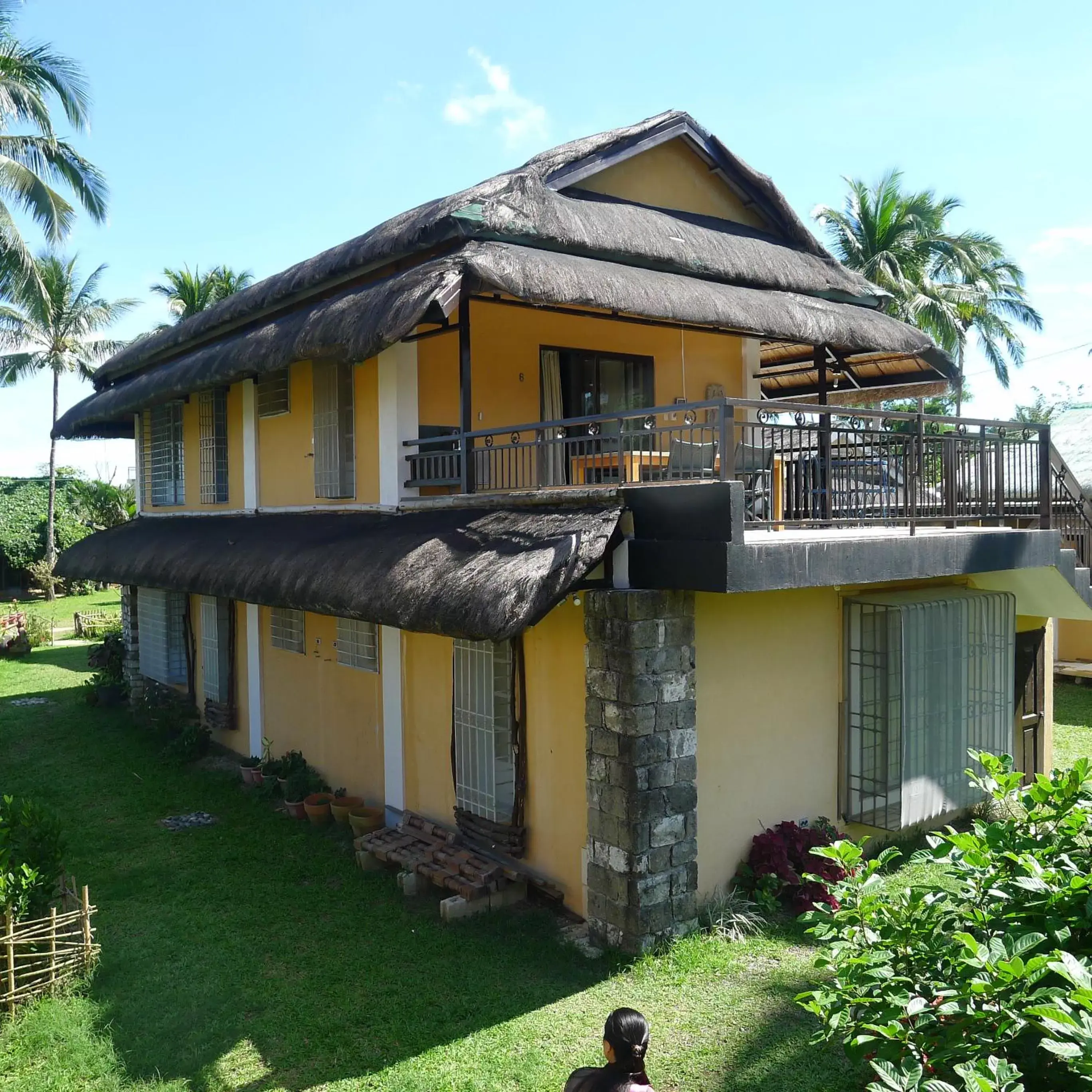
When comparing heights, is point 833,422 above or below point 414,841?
above

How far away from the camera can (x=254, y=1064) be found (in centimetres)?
561

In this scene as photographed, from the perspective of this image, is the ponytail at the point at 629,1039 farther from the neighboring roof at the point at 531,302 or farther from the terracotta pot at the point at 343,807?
the terracotta pot at the point at 343,807

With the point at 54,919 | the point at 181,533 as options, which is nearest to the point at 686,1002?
the point at 54,919

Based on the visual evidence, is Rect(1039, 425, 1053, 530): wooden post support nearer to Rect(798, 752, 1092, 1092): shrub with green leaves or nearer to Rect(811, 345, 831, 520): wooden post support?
Rect(811, 345, 831, 520): wooden post support

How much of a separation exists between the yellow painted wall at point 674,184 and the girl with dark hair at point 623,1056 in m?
8.34

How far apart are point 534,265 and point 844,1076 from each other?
6256mm

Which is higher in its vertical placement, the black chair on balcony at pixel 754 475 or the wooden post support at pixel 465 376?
the wooden post support at pixel 465 376

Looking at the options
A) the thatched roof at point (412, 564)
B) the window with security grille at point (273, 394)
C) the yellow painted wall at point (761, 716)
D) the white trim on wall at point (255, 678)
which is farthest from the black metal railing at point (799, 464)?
the white trim on wall at point (255, 678)

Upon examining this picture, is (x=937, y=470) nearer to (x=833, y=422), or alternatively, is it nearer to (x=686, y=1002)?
(x=833, y=422)

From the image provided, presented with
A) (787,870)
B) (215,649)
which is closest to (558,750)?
(787,870)

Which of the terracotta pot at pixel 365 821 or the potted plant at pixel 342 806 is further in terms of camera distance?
the potted plant at pixel 342 806

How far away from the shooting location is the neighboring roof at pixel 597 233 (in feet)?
27.7

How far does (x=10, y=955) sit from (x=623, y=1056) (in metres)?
4.78

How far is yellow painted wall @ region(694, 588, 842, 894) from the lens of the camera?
710 cm
